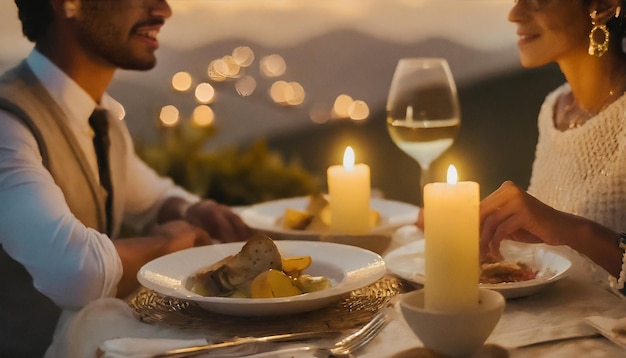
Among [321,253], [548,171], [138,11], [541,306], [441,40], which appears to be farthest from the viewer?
[441,40]

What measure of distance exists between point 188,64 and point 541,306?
0.95m

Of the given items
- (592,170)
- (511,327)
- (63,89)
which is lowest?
(511,327)

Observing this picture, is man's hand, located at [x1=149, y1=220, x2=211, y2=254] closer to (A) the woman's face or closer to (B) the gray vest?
(B) the gray vest

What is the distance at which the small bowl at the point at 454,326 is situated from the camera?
1.81 ft

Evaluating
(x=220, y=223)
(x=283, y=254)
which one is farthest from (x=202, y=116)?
(x=283, y=254)

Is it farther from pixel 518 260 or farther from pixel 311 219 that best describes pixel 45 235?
pixel 518 260

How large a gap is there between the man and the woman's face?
1.47ft

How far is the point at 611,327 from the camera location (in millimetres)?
617

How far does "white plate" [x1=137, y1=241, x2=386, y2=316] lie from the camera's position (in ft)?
2.17

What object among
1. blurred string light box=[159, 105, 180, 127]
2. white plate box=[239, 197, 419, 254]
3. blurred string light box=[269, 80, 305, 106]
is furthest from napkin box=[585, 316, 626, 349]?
blurred string light box=[269, 80, 305, 106]

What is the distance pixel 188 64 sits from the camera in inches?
57.7

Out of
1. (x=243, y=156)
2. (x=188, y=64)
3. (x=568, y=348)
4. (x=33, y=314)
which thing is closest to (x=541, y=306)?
(x=568, y=348)

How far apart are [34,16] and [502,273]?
0.62 m

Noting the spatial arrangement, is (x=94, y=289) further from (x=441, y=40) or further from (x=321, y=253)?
(x=441, y=40)
